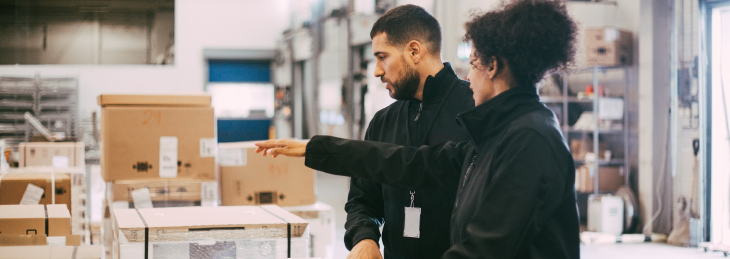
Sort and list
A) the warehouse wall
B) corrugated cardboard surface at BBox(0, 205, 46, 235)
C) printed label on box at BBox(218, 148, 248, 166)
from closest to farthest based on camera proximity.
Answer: corrugated cardboard surface at BBox(0, 205, 46, 235), printed label on box at BBox(218, 148, 248, 166), the warehouse wall

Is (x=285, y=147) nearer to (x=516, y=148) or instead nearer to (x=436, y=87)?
(x=436, y=87)

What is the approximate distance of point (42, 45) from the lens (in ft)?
39.2

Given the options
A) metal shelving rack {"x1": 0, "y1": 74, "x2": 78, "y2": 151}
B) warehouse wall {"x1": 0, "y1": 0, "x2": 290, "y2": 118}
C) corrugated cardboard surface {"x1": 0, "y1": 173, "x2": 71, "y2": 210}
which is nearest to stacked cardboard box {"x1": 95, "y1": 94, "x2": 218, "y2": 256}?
corrugated cardboard surface {"x1": 0, "y1": 173, "x2": 71, "y2": 210}

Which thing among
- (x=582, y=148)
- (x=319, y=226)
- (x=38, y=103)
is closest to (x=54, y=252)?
(x=319, y=226)

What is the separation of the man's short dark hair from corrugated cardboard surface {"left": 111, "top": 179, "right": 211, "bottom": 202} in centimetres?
173

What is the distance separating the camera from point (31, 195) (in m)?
2.84

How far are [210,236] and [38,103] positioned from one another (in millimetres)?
10291

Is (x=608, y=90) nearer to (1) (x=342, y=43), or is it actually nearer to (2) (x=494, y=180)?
(1) (x=342, y=43)

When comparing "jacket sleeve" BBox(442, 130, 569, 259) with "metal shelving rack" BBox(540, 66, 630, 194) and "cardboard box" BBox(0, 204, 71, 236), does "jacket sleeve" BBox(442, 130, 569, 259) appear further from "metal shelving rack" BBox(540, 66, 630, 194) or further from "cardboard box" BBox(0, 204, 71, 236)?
"metal shelving rack" BBox(540, 66, 630, 194)

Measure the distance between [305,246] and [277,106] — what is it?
1166 cm

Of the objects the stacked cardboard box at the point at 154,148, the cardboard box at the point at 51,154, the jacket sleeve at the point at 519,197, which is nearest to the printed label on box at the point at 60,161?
the cardboard box at the point at 51,154

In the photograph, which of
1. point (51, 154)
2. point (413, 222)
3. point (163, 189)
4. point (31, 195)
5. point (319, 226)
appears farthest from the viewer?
point (51, 154)

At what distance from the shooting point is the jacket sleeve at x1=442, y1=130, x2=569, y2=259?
1.12m

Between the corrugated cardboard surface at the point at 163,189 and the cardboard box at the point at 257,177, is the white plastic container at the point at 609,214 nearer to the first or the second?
the cardboard box at the point at 257,177
